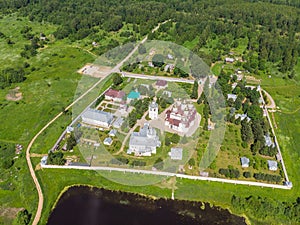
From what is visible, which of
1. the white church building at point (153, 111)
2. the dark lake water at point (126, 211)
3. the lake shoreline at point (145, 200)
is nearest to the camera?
the dark lake water at point (126, 211)

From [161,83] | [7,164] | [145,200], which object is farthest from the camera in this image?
[161,83]

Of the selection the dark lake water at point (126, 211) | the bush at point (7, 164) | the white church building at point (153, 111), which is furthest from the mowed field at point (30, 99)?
the white church building at point (153, 111)

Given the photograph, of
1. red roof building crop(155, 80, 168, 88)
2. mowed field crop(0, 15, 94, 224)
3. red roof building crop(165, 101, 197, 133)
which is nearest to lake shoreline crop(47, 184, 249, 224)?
mowed field crop(0, 15, 94, 224)

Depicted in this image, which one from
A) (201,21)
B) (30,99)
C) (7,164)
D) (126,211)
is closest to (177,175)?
(126,211)

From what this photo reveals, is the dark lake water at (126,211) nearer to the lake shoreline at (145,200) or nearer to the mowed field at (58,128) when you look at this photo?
the lake shoreline at (145,200)

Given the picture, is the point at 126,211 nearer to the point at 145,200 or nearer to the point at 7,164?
the point at 145,200

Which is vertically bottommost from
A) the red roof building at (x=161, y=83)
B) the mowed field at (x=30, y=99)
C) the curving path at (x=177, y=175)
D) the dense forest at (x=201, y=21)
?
the mowed field at (x=30, y=99)

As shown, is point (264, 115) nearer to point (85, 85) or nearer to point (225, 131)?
point (225, 131)

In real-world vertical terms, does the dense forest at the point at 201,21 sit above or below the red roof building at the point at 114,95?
above

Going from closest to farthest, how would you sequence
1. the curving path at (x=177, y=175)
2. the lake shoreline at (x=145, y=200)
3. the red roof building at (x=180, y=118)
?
1. the lake shoreline at (x=145, y=200)
2. the curving path at (x=177, y=175)
3. the red roof building at (x=180, y=118)
